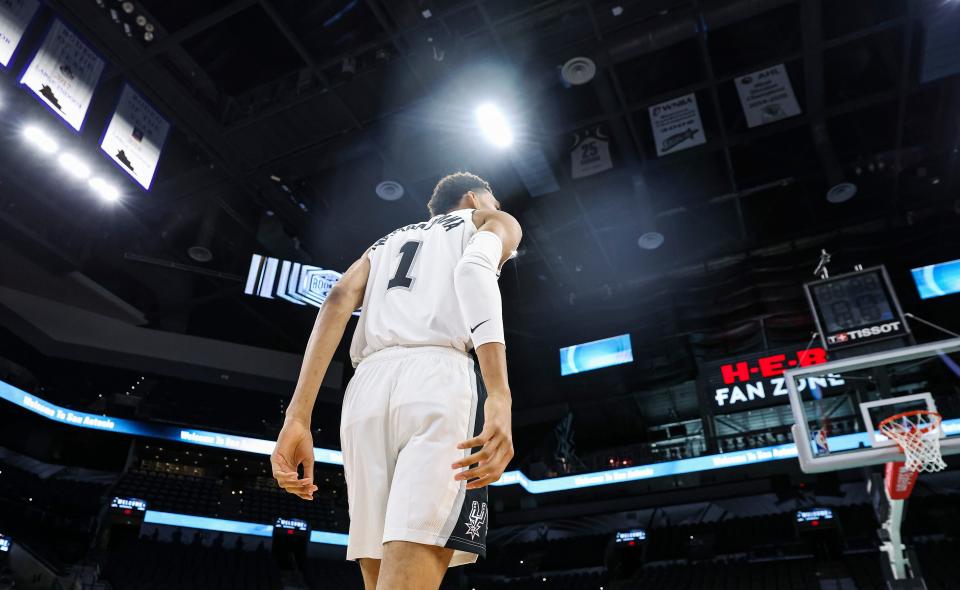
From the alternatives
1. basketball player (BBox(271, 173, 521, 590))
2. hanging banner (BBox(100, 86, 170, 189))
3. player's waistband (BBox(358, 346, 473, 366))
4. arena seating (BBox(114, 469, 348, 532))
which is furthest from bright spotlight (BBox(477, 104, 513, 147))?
arena seating (BBox(114, 469, 348, 532))

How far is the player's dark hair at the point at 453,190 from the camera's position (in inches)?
95.0

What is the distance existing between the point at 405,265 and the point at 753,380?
14097 millimetres

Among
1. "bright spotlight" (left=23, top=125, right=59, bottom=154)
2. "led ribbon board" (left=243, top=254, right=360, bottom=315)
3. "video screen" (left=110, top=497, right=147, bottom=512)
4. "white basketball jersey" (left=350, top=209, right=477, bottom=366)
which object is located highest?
"bright spotlight" (left=23, top=125, right=59, bottom=154)

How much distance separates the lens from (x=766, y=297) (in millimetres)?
15281

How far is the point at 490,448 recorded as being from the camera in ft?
4.90

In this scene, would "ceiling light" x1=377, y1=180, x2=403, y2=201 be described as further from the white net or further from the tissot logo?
the white net

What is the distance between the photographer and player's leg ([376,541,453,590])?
143cm

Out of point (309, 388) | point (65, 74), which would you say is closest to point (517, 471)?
point (65, 74)

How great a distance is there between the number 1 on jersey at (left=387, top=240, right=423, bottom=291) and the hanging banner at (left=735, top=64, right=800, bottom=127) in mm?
9245

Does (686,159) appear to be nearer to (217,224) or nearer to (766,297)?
(766,297)

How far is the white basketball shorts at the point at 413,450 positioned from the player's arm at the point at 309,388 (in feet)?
0.49

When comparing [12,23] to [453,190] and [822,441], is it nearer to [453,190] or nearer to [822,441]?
[453,190]

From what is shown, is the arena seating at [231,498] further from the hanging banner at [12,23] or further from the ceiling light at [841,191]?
the ceiling light at [841,191]

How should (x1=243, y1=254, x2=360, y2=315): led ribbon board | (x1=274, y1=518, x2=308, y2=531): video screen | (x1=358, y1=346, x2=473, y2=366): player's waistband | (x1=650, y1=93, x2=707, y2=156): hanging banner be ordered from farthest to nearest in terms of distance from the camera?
(x1=274, y1=518, x2=308, y2=531): video screen, (x1=243, y1=254, x2=360, y2=315): led ribbon board, (x1=650, y1=93, x2=707, y2=156): hanging banner, (x1=358, y1=346, x2=473, y2=366): player's waistband
